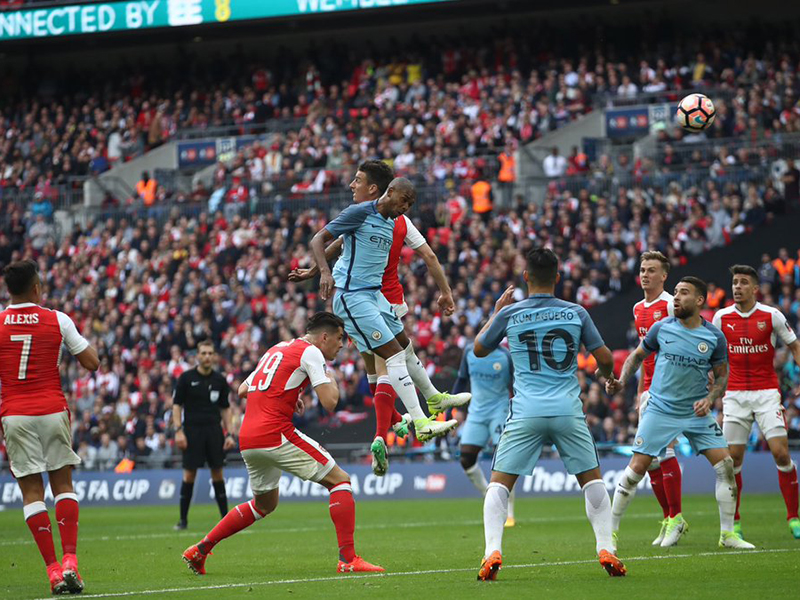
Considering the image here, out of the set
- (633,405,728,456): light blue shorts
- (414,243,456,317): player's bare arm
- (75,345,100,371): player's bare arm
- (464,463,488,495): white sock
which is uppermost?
(414,243,456,317): player's bare arm

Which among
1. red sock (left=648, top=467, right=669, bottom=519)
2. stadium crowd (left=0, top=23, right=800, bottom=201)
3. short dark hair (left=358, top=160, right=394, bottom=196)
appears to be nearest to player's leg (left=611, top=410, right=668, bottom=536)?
red sock (left=648, top=467, right=669, bottom=519)

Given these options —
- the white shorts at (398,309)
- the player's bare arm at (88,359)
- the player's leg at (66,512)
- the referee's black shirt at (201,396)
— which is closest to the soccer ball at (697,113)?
the white shorts at (398,309)

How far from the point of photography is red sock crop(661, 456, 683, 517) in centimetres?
1298

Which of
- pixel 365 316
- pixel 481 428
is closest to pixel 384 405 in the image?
pixel 365 316

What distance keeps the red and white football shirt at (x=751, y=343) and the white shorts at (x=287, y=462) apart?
15.8 ft

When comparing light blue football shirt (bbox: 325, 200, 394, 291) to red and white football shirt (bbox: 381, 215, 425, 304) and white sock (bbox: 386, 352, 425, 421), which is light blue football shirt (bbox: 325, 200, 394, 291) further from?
white sock (bbox: 386, 352, 425, 421)

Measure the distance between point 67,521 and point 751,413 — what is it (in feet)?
24.2

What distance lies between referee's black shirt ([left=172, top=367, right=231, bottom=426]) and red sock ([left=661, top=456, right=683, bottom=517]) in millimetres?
7078

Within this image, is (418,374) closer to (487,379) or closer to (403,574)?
(403,574)

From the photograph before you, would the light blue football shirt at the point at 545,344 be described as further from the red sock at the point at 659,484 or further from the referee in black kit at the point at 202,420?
the referee in black kit at the point at 202,420

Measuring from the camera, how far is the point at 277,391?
10.9 m

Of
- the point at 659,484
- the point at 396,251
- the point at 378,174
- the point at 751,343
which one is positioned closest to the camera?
the point at 378,174

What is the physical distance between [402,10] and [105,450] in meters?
16.4

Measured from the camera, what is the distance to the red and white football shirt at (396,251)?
11859 mm
